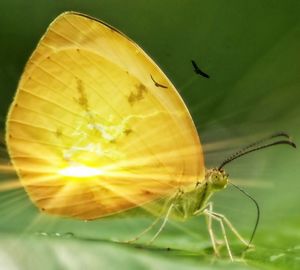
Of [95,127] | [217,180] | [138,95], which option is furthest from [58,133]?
[217,180]

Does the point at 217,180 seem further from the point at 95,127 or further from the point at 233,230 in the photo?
the point at 95,127

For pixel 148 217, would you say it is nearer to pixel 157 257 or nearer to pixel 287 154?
pixel 157 257

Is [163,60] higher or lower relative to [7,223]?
higher

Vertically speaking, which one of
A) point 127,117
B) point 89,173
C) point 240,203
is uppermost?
point 127,117

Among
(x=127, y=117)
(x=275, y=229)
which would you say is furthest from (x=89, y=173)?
(x=275, y=229)

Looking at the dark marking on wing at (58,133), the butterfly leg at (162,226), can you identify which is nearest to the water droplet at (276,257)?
the butterfly leg at (162,226)

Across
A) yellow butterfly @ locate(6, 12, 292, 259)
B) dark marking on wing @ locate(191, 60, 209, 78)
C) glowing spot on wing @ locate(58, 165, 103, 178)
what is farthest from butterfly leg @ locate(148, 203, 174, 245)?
dark marking on wing @ locate(191, 60, 209, 78)

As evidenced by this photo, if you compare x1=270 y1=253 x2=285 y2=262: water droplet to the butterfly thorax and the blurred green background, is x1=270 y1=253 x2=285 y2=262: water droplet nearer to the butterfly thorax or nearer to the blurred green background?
the butterfly thorax
